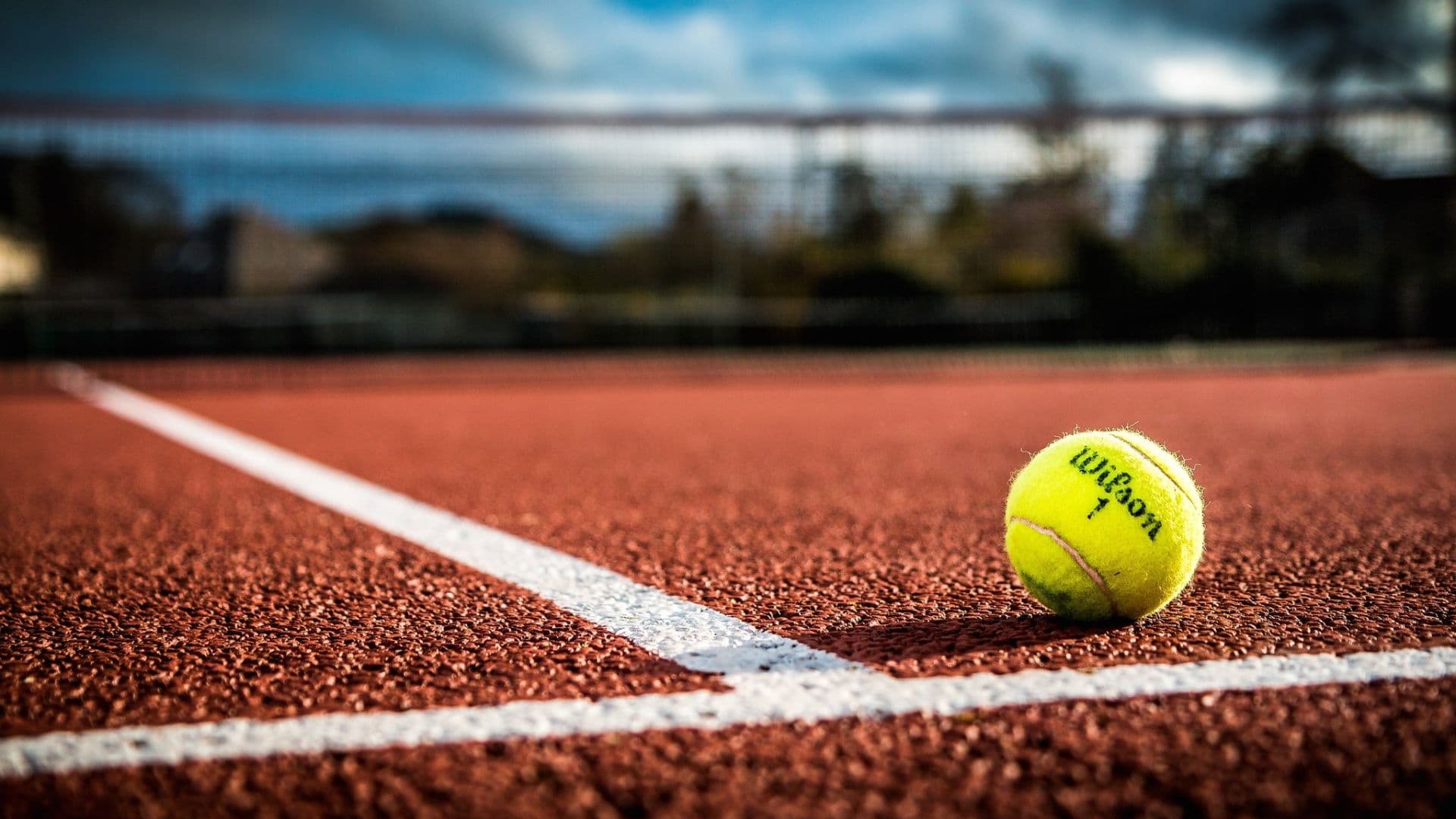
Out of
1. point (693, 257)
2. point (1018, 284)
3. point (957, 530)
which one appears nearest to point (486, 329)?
point (693, 257)

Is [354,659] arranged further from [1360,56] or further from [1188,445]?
[1360,56]

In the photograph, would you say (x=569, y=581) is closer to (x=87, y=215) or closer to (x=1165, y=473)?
(x=1165, y=473)

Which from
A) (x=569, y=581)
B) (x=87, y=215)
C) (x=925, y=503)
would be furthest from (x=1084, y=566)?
(x=87, y=215)

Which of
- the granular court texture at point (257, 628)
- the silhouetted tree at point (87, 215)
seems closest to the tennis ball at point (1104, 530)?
the granular court texture at point (257, 628)

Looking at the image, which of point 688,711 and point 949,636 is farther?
point 949,636

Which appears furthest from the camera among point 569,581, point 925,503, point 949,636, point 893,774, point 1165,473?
point 925,503

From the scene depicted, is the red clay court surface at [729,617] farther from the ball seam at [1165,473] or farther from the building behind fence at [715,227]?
the building behind fence at [715,227]

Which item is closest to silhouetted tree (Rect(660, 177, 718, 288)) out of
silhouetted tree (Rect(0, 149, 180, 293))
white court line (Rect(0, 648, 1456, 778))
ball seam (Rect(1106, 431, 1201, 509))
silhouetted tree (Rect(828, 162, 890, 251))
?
silhouetted tree (Rect(828, 162, 890, 251))

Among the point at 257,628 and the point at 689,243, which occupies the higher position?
the point at 257,628
